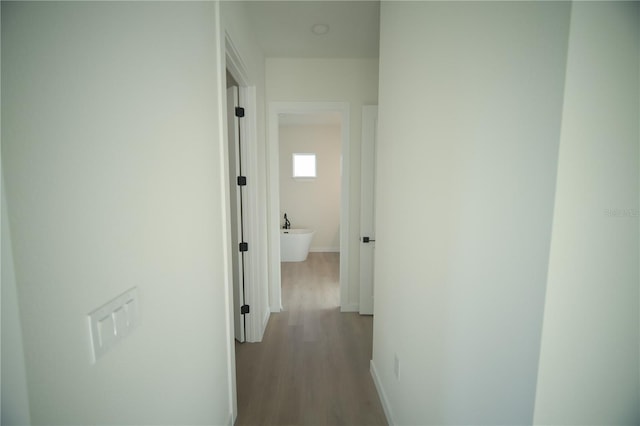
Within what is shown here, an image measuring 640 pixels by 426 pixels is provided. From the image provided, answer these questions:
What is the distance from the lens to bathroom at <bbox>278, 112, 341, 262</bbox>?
216 inches

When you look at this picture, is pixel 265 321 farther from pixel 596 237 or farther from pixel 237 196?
pixel 596 237

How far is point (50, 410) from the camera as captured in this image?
1.57ft

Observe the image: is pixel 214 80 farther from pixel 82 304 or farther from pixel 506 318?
pixel 506 318

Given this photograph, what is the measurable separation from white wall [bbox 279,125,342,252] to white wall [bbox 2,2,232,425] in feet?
14.6

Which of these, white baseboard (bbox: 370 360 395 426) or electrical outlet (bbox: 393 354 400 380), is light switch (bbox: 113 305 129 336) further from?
white baseboard (bbox: 370 360 395 426)

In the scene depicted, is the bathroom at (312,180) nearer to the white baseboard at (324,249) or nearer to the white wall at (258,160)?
the white baseboard at (324,249)

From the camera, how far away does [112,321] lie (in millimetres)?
613

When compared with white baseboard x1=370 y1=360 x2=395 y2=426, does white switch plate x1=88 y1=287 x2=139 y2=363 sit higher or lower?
higher

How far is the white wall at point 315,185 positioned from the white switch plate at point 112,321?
4952 mm

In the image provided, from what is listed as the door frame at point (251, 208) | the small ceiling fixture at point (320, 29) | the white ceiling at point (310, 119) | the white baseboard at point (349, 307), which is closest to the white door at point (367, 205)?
the white baseboard at point (349, 307)

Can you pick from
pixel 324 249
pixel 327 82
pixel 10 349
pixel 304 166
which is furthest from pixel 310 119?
pixel 10 349

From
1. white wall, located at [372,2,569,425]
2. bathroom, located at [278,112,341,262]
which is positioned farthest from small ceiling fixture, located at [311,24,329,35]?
bathroom, located at [278,112,341,262]

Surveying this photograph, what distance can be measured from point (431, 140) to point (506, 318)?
2.24 ft

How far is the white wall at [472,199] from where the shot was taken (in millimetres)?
590
